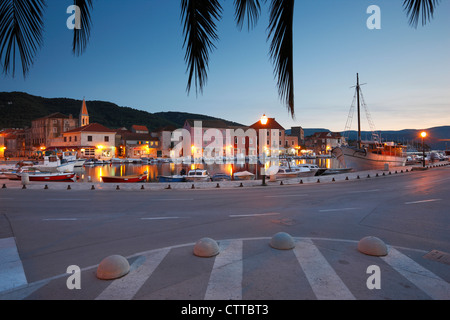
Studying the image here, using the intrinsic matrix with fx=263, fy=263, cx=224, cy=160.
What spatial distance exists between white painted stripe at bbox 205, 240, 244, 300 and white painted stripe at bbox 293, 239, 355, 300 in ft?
4.05

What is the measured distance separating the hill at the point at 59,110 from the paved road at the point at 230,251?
421 feet

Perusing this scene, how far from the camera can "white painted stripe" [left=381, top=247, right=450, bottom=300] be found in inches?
164

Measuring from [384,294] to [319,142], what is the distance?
144 meters

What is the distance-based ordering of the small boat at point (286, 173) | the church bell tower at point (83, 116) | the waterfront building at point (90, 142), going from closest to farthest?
the small boat at point (286, 173) → the waterfront building at point (90, 142) → the church bell tower at point (83, 116)

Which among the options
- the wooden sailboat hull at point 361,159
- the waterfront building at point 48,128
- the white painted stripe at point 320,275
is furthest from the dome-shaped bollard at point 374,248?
the waterfront building at point 48,128

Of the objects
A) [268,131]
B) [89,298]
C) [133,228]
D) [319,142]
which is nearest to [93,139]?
[268,131]

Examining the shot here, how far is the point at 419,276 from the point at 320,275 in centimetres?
178

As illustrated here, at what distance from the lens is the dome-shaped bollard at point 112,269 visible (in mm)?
4746

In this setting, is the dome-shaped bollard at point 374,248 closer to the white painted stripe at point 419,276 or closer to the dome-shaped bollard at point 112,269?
the white painted stripe at point 419,276

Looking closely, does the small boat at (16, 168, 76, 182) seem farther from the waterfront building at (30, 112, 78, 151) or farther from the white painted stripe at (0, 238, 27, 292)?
the waterfront building at (30, 112, 78, 151)

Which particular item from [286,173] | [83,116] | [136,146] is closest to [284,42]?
[286,173]

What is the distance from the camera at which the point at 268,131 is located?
101 metres

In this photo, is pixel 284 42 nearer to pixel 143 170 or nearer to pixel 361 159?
pixel 361 159
